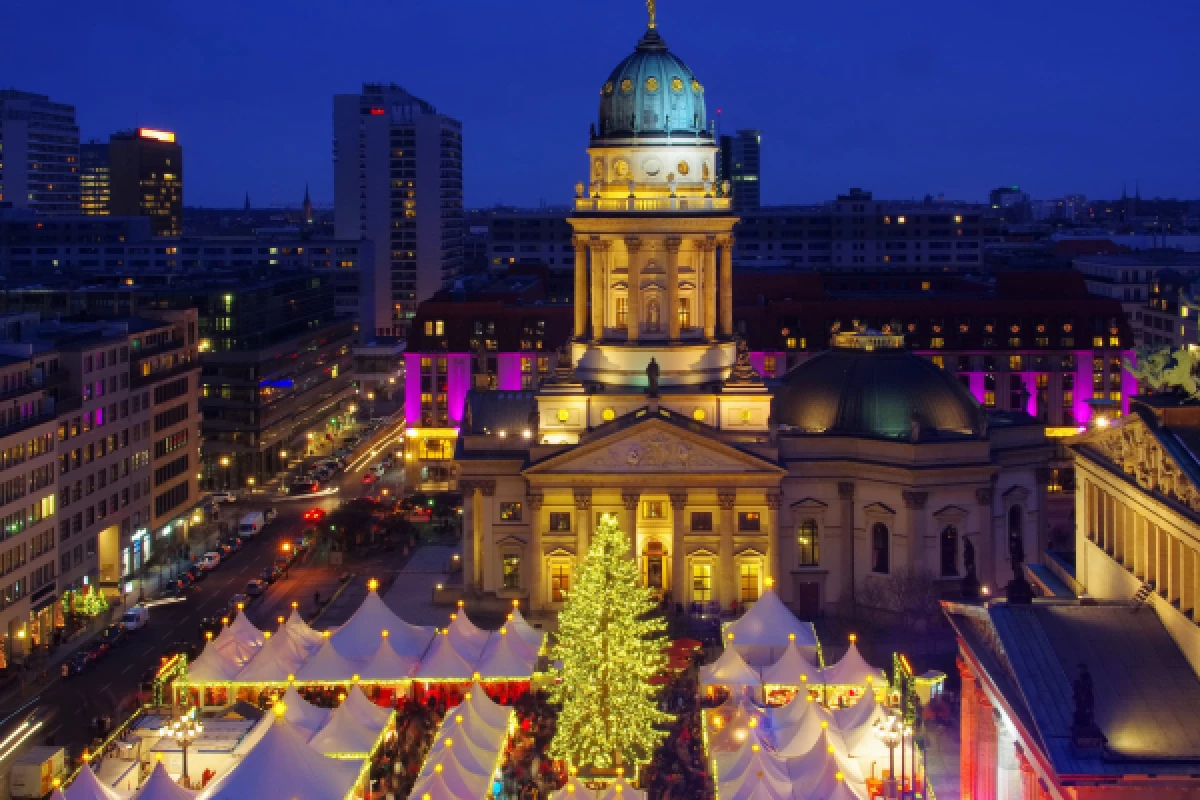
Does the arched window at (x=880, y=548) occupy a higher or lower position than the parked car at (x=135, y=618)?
higher

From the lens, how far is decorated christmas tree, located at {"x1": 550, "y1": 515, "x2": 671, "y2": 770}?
67062 mm

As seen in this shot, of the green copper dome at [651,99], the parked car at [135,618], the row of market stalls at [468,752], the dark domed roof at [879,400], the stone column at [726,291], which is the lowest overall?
the parked car at [135,618]

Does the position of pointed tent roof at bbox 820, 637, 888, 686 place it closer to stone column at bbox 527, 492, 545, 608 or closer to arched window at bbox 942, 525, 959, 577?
arched window at bbox 942, 525, 959, 577

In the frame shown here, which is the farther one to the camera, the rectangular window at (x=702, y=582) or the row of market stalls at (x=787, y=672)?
the rectangular window at (x=702, y=582)

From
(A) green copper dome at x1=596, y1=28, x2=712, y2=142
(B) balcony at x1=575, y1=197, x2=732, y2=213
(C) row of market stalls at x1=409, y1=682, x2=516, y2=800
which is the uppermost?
(A) green copper dome at x1=596, y1=28, x2=712, y2=142

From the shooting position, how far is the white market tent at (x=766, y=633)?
83438 millimetres

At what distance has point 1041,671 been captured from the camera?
2023 inches

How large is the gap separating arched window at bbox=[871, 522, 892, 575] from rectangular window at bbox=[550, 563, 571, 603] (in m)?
17.6

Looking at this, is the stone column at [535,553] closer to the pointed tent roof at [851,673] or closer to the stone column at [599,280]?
the stone column at [599,280]

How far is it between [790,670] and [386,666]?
18086 millimetres

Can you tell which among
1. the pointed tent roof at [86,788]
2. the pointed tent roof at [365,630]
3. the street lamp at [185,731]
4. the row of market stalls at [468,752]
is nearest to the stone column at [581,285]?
the pointed tent roof at [365,630]

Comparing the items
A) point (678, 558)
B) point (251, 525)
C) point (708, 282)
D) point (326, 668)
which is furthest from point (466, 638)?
point (251, 525)

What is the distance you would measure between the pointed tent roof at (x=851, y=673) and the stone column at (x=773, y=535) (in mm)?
24300

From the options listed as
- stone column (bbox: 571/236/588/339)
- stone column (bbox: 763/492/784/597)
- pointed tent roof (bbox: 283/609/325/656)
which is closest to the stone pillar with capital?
stone column (bbox: 763/492/784/597)
